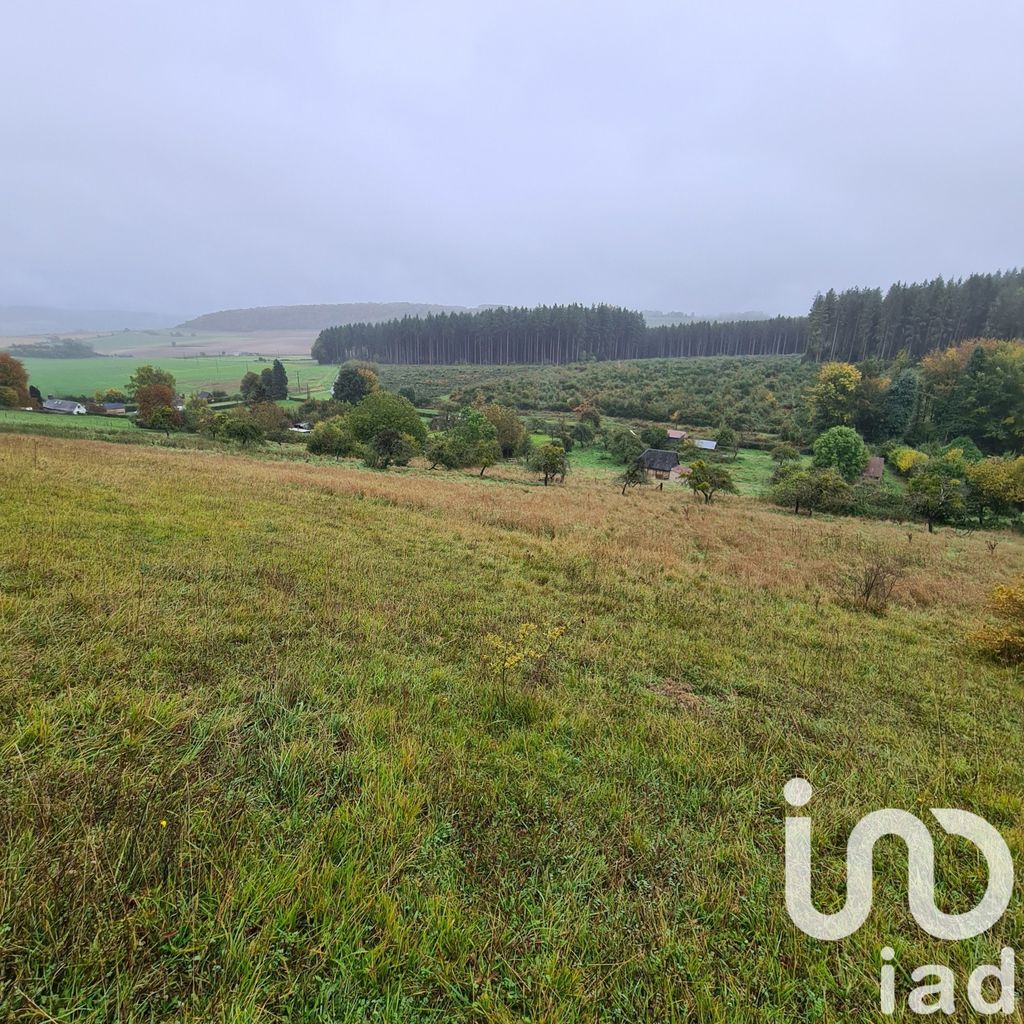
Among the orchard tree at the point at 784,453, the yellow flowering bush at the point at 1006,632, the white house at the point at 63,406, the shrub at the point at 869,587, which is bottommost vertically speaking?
the orchard tree at the point at 784,453

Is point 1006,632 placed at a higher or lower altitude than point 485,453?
higher

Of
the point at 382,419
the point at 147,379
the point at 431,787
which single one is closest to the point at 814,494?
the point at 382,419

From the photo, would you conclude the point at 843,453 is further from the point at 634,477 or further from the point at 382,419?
the point at 382,419

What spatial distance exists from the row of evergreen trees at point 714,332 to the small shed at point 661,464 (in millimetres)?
58563

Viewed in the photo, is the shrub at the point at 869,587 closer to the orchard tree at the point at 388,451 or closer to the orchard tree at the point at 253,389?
the orchard tree at the point at 388,451

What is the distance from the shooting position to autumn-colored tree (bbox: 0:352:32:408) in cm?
6091

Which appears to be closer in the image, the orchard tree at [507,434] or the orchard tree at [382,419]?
A: the orchard tree at [382,419]

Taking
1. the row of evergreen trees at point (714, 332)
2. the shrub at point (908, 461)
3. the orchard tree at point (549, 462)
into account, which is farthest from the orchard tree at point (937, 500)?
the row of evergreen trees at point (714, 332)

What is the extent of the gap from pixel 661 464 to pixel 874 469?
22626mm

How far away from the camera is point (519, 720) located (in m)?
4.66

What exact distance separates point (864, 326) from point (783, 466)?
6577 cm

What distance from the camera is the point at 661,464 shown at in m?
52.7

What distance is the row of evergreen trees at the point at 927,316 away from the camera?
78.1 m

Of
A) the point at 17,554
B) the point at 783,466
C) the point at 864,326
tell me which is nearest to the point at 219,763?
the point at 17,554
